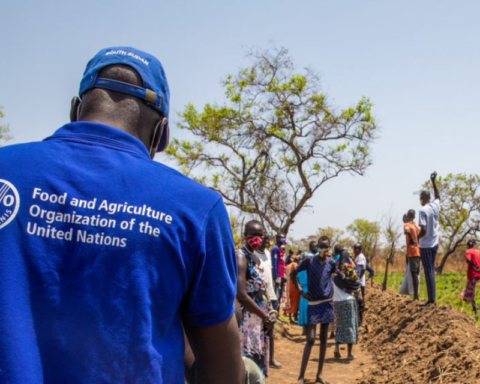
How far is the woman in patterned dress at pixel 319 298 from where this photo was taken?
772 centimetres

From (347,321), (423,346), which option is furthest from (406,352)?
(347,321)

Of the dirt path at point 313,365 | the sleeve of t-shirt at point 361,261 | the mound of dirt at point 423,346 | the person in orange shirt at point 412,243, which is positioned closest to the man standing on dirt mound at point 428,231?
the mound of dirt at point 423,346

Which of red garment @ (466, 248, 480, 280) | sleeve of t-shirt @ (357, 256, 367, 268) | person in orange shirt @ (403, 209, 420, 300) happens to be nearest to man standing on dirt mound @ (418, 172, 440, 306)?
person in orange shirt @ (403, 209, 420, 300)

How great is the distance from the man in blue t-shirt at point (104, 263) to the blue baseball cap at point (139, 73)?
5.0 inches

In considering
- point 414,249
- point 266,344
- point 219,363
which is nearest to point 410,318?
point 414,249

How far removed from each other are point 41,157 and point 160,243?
34 cm

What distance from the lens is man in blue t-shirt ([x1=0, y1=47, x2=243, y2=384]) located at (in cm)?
116

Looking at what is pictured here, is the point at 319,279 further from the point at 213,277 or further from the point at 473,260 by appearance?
the point at 473,260

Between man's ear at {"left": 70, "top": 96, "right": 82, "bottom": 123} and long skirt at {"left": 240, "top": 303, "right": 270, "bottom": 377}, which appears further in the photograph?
long skirt at {"left": 240, "top": 303, "right": 270, "bottom": 377}

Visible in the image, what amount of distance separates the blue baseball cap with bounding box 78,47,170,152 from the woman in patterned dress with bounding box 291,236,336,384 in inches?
261

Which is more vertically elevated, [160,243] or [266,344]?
[160,243]

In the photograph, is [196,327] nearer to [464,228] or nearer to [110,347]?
[110,347]

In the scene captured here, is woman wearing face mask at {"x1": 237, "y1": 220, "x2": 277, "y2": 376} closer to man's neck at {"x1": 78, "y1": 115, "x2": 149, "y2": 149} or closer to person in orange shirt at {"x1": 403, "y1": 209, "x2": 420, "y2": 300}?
man's neck at {"x1": 78, "y1": 115, "x2": 149, "y2": 149}

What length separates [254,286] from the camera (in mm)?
6059
